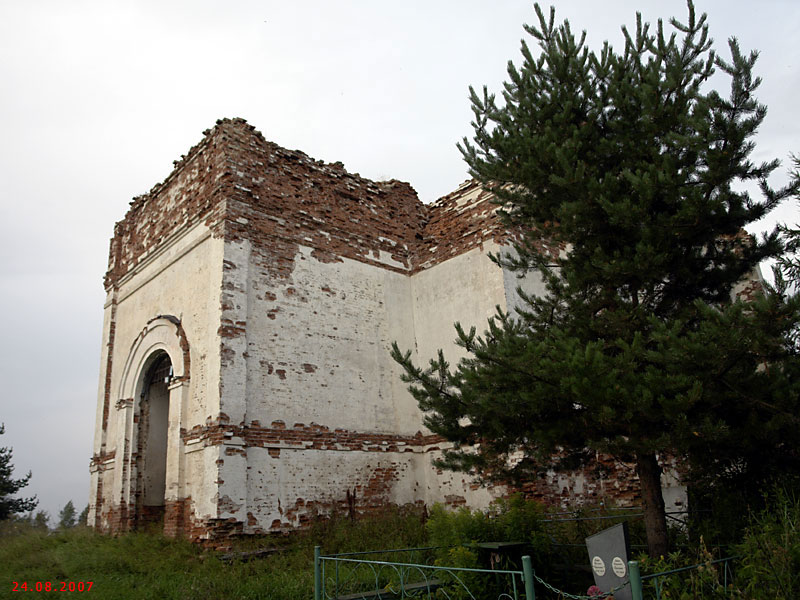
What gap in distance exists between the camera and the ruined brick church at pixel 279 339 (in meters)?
10.3

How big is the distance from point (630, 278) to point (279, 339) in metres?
6.85

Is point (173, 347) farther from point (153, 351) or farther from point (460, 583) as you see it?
point (460, 583)

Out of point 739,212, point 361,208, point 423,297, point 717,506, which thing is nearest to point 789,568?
point 717,506

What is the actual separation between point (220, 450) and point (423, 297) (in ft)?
18.7

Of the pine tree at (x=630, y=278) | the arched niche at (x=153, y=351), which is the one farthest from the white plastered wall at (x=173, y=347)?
the pine tree at (x=630, y=278)

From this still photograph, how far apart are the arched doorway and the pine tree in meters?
8.31

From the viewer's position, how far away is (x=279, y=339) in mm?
11164

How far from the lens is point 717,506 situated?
632 cm

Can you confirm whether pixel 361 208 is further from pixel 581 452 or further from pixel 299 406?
pixel 581 452

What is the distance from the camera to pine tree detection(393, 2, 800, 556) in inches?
203

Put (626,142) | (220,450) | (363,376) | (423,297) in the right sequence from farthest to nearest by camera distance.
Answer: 1. (423,297)
2. (363,376)
3. (220,450)
4. (626,142)

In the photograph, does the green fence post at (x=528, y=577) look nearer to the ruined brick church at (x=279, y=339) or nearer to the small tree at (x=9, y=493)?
the ruined brick church at (x=279, y=339)

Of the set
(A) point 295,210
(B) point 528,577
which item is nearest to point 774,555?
(B) point 528,577
